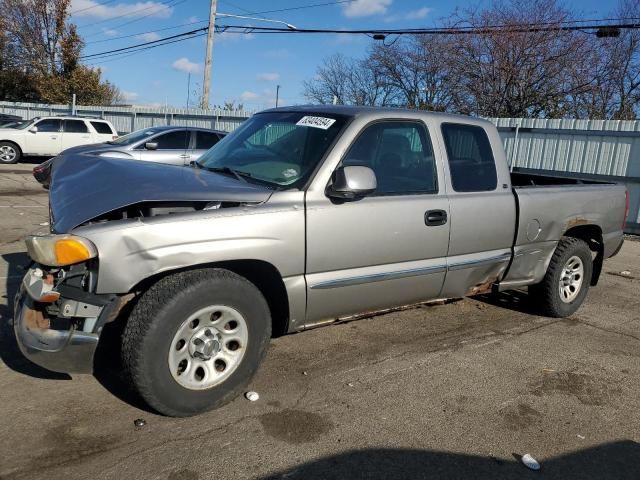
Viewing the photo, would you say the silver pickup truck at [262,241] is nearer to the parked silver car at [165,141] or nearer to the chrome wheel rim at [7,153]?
the parked silver car at [165,141]

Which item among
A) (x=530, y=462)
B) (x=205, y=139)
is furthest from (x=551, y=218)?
(x=205, y=139)

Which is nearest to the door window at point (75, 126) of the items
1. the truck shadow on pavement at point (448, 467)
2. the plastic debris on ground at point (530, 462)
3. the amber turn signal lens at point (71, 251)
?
the amber turn signal lens at point (71, 251)

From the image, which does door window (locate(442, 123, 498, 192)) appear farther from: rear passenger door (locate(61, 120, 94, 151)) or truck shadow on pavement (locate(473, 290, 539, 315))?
rear passenger door (locate(61, 120, 94, 151))

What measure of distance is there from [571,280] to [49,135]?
58.4ft

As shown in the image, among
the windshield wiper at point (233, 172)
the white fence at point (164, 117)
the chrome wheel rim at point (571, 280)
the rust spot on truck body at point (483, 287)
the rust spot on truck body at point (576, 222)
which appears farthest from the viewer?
the white fence at point (164, 117)

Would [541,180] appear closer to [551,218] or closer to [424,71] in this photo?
[551,218]

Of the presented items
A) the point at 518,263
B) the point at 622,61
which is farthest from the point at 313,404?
the point at 622,61

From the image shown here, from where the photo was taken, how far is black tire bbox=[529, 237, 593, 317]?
207 inches

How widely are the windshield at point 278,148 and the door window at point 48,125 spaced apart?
1656 centimetres

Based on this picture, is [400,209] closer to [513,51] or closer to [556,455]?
[556,455]

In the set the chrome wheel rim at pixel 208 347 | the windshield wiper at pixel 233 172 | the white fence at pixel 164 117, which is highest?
the white fence at pixel 164 117

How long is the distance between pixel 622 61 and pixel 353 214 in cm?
2537

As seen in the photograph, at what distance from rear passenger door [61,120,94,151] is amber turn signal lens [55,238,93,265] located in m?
17.6

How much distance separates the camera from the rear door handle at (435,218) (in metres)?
4.08
